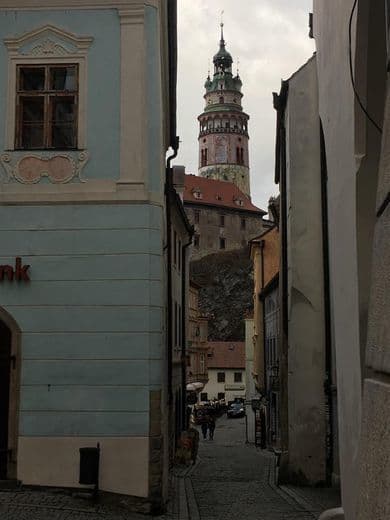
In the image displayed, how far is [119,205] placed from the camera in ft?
34.6

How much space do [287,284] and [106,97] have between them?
27.4 feet

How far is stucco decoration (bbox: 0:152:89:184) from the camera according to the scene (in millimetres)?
10617

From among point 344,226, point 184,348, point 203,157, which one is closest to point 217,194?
point 203,157

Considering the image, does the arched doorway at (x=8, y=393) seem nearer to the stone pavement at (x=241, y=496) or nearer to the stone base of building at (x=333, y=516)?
the stone pavement at (x=241, y=496)

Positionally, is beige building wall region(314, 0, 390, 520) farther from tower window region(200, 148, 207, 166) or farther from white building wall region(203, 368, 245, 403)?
tower window region(200, 148, 207, 166)

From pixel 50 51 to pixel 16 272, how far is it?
350 cm

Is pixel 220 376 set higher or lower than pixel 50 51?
lower

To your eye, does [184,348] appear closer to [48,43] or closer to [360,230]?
[48,43]

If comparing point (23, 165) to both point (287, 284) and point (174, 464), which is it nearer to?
point (287, 284)

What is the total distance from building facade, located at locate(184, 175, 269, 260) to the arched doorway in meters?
92.4

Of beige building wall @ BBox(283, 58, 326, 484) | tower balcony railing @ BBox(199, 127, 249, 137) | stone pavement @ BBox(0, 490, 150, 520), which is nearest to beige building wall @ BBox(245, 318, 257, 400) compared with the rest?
beige building wall @ BBox(283, 58, 326, 484)

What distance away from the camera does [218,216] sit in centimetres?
10819

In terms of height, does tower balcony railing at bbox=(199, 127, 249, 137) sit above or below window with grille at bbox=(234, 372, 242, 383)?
above

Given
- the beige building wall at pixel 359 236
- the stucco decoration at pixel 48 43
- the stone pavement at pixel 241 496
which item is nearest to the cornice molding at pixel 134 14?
the stucco decoration at pixel 48 43
